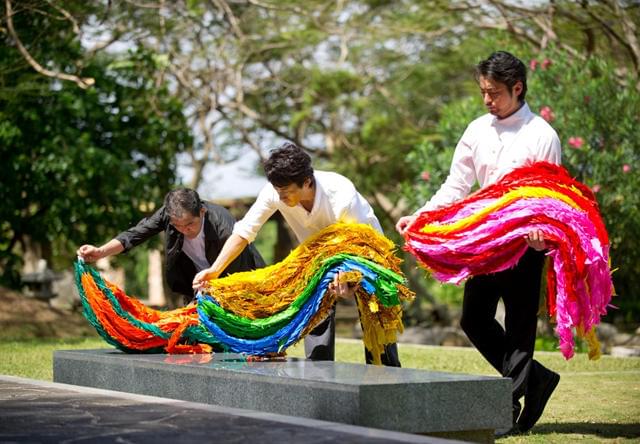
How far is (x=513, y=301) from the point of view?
6309 mm

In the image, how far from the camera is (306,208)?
6.75 meters

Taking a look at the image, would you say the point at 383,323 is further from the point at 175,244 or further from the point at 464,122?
the point at 464,122

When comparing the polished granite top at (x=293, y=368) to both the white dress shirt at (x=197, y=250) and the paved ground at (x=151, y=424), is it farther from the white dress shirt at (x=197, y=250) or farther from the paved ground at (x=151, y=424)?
the white dress shirt at (x=197, y=250)

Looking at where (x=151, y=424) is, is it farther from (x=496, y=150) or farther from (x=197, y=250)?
(x=197, y=250)

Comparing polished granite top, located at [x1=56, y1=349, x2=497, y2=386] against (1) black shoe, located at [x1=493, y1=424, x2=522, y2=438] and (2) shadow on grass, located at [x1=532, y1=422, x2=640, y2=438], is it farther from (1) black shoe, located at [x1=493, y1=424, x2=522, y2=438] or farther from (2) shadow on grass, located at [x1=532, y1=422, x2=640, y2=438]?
(2) shadow on grass, located at [x1=532, y1=422, x2=640, y2=438]

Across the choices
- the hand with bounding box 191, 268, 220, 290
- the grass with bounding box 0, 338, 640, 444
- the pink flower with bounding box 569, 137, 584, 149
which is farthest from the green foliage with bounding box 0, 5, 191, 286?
the hand with bounding box 191, 268, 220, 290

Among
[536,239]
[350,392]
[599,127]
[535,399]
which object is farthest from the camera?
[599,127]

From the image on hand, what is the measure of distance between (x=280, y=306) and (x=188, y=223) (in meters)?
1.23

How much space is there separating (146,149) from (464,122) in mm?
5086

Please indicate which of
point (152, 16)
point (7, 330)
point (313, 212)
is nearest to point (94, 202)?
point (7, 330)

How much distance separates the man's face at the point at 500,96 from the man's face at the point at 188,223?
7.06 feet

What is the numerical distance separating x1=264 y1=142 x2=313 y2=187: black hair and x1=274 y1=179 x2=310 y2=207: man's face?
24mm

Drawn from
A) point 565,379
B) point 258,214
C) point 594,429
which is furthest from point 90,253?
point 565,379

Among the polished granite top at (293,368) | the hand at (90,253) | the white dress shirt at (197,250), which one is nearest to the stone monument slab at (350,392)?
the polished granite top at (293,368)
